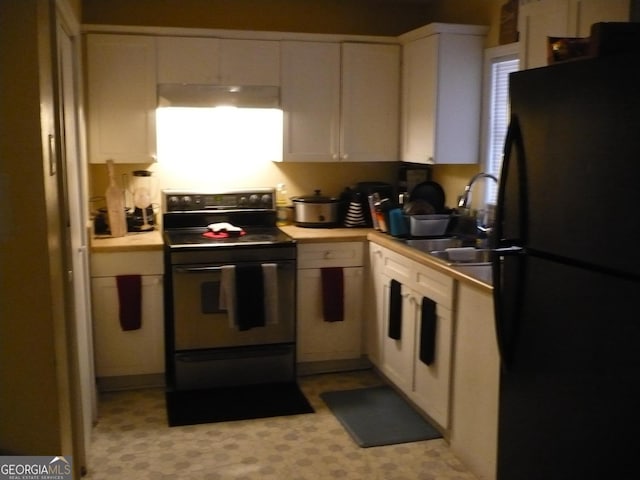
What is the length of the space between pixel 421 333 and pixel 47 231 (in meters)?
2.03

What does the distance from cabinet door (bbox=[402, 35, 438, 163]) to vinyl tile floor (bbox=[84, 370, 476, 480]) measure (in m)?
1.75

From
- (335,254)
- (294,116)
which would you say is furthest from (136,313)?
(294,116)

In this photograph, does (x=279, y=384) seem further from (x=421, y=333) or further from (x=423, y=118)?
(x=423, y=118)

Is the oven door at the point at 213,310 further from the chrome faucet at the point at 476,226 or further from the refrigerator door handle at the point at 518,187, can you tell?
the refrigerator door handle at the point at 518,187

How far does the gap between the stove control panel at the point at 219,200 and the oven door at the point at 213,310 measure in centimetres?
62

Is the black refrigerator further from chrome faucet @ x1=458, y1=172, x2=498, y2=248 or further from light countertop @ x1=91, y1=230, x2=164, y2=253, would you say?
light countertop @ x1=91, y1=230, x2=164, y2=253

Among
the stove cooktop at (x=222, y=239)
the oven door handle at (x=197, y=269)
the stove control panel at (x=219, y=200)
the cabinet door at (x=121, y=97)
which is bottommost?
the oven door handle at (x=197, y=269)

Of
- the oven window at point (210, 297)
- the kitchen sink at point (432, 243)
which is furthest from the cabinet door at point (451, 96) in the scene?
the oven window at point (210, 297)

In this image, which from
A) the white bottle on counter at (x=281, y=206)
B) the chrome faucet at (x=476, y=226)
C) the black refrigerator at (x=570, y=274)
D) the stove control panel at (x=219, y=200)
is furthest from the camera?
the white bottle on counter at (x=281, y=206)

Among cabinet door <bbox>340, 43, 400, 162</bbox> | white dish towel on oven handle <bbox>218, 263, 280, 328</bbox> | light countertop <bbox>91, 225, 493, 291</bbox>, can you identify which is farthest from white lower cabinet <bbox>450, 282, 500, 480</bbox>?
cabinet door <bbox>340, 43, 400, 162</bbox>

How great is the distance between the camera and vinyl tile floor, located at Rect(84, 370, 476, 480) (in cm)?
309

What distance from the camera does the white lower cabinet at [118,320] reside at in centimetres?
389

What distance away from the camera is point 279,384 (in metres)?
4.14

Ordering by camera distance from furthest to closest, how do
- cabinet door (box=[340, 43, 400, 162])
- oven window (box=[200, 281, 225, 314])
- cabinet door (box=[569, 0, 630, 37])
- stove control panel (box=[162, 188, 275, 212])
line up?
cabinet door (box=[340, 43, 400, 162]) → stove control panel (box=[162, 188, 275, 212]) → oven window (box=[200, 281, 225, 314]) → cabinet door (box=[569, 0, 630, 37])
